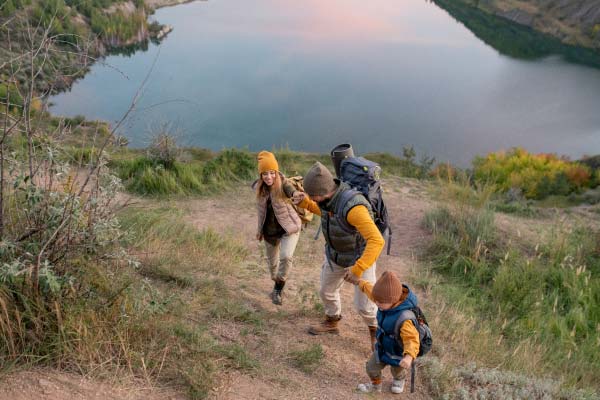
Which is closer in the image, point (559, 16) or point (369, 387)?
point (369, 387)

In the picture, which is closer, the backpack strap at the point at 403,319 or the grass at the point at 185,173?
the backpack strap at the point at 403,319

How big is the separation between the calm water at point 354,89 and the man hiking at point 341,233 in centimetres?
1479

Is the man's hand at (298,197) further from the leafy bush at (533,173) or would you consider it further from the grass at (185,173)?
the leafy bush at (533,173)

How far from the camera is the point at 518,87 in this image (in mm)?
31281

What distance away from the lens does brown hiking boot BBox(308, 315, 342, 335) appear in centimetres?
432

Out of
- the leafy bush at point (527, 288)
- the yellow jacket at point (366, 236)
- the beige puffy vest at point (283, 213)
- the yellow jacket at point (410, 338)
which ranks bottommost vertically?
the leafy bush at point (527, 288)

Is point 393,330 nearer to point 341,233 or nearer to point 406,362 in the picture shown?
point 406,362

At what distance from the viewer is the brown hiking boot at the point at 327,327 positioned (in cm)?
432

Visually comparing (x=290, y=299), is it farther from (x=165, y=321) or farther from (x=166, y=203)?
(x=166, y=203)

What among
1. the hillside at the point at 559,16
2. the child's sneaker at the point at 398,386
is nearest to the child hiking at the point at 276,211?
the child's sneaker at the point at 398,386

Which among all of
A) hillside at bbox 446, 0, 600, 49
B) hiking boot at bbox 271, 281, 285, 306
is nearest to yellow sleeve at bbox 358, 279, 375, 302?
hiking boot at bbox 271, 281, 285, 306

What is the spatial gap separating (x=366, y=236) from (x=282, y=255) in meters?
1.31

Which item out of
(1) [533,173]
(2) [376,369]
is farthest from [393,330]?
(1) [533,173]

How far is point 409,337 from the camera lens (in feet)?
10.4
